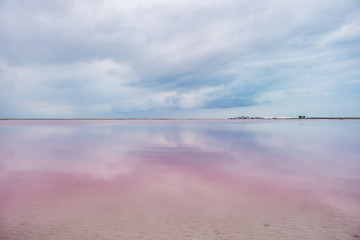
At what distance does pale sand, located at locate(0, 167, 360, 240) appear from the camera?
17.8 feet

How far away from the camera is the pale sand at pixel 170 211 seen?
5.44 metres

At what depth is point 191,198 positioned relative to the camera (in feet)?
26.3

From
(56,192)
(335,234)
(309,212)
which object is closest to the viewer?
(335,234)

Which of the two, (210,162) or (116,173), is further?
(210,162)

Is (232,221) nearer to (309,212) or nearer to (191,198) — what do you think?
(191,198)

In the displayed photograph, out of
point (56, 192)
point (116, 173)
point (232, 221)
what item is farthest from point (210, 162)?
point (56, 192)

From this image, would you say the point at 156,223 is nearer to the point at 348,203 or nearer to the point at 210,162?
the point at 348,203

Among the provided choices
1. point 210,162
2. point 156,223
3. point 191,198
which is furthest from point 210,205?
point 210,162

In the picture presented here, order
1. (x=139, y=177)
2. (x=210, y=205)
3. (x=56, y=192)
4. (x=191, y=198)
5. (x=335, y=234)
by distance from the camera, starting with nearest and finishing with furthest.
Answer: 1. (x=335, y=234)
2. (x=210, y=205)
3. (x=191, y=198)
4. (x=56, y=192)
5. (x=139, y=177)

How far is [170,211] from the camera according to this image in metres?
6.78

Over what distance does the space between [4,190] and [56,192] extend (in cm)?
259

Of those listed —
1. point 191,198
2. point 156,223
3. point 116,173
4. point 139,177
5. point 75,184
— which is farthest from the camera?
point 116,173

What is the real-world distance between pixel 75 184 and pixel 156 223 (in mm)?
6089

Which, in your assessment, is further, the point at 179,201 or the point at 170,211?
the point at 179,201
